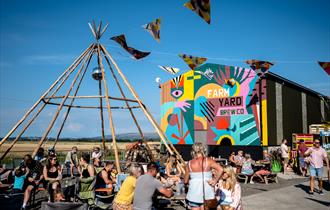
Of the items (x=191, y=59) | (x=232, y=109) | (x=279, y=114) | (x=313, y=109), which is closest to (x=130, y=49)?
(x=191, y=59)

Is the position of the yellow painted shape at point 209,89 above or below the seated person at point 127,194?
above

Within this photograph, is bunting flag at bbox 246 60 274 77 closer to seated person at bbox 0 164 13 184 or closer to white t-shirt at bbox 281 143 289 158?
white t-shirt at bbox 281 143 289 158

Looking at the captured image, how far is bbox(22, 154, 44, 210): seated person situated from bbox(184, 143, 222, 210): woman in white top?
172 inches

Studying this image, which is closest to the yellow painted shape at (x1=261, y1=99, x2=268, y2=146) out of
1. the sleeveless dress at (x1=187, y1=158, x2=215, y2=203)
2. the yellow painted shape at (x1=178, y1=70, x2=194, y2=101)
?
the yellow painted shape at (x1=178, y1=70, x2=194, y2=101)

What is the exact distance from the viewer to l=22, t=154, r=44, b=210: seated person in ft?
24.5

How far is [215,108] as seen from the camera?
20891 millimetres

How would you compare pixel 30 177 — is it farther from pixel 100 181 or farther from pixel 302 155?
pixel 302 155

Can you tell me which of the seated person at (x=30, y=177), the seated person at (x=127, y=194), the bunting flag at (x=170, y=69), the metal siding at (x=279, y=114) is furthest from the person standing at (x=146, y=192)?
the metal siding at (x=279, y=114)

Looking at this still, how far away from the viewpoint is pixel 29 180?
7.67 meters

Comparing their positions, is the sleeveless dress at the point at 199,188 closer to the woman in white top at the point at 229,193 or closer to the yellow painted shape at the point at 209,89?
the woman in white top at the point at 229,193

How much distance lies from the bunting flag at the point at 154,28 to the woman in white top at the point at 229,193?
6628 mm

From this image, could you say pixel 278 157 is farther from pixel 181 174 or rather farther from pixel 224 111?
pixel 181 174

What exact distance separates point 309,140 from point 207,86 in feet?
24.0

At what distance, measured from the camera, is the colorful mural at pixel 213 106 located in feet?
63.6
